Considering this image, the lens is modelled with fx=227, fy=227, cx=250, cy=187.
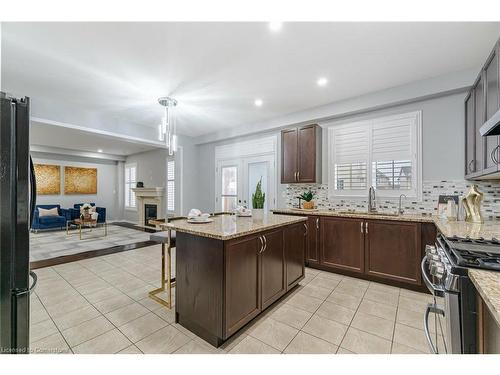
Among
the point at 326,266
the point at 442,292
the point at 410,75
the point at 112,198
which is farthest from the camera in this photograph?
the point at 112,198

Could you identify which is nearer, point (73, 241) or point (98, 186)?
point (73, 241)

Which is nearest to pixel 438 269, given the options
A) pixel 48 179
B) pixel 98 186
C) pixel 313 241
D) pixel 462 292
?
pixel 462 292

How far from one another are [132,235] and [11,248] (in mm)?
5623

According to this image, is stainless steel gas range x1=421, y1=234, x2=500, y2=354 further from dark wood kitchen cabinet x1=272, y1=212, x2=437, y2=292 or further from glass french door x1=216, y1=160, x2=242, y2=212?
glass french door x1=216, y1=160, x2=242, y2=212

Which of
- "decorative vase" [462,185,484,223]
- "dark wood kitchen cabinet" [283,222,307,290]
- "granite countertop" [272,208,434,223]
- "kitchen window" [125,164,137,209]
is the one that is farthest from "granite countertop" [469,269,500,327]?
"kitchen window" [125,164,137,209]

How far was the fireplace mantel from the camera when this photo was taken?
7.37 meters

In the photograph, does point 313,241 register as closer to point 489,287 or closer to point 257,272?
point 257,272

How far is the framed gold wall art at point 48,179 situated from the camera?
7449 millimetres

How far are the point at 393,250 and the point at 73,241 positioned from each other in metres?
6.73

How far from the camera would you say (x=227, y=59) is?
2.58 metres

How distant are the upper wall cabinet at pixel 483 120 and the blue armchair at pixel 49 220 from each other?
367 inches

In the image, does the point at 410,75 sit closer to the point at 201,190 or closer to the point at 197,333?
the point at 197,333

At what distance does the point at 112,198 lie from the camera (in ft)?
30.4

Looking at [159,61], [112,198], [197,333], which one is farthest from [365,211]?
[112,198]
